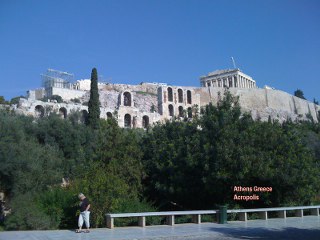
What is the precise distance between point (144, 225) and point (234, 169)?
17.3ft

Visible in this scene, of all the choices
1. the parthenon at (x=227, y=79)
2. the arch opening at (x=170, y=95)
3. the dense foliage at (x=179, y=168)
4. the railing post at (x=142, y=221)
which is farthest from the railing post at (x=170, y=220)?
the parthenon at (x=227, y=79)

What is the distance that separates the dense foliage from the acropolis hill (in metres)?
34.9

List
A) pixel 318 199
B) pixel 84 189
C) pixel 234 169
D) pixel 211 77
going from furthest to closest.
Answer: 1. pixel 211 77
2. pixel 318 199
3. pixel 234 169
4. pixel 84 189

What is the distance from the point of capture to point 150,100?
2928 inches

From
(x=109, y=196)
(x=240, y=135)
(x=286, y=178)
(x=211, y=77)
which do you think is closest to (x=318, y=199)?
(x=286, y=178)

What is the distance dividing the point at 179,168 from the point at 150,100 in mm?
57119

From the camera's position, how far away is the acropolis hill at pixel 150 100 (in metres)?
59.8

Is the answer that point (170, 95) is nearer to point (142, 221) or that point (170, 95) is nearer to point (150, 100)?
point (150, 100)

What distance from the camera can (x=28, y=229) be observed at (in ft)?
37.6

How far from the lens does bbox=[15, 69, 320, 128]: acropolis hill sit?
196 ft

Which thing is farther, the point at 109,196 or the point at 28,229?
the point at 109,196

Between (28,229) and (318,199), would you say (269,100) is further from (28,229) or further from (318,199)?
(28,229)

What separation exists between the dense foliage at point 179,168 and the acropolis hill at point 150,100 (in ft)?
115

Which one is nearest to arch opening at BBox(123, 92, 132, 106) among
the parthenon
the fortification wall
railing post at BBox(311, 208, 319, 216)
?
the fortification wall
